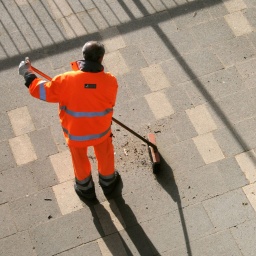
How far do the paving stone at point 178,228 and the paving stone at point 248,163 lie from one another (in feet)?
2.48

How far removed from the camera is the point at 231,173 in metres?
5.50

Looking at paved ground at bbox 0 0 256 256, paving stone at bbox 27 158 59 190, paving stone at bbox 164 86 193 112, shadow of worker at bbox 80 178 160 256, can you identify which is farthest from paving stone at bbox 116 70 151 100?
shadow of worker at bbox 80 178 160 256

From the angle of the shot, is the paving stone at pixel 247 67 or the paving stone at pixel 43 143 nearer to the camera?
the paving stone at pixel 43 143

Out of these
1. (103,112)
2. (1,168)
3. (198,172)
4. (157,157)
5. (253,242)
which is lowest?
(253,242)

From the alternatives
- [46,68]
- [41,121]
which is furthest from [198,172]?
[46,68]

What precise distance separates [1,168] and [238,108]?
3180 millimetres

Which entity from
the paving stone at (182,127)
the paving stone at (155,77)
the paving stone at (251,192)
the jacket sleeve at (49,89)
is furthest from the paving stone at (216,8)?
the jacket sleeve at (49,89)

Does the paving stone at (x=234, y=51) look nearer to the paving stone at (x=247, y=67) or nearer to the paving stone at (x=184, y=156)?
the paving stone at (x=247, y=67)

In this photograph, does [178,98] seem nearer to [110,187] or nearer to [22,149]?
[110,187]

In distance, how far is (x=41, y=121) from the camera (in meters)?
5.82

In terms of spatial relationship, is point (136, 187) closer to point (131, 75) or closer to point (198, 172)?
point (198, 172)

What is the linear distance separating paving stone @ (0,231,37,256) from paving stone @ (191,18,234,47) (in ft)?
12.1

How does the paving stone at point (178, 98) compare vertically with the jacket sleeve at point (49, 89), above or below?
below

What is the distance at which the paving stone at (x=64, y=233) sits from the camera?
5.00 metres
